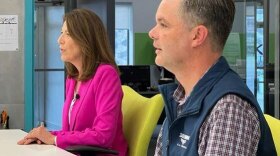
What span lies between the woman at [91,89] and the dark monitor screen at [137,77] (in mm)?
4403

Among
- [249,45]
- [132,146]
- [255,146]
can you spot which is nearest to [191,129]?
[255,146]

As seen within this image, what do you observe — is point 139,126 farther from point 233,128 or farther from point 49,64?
point 49,64

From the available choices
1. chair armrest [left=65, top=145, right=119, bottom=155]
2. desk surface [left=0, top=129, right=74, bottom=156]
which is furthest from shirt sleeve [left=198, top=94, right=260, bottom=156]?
chair armrest [left=65, top=145, right=119, bottom=155]

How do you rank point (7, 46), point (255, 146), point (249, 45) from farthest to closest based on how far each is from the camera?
point (249, 45) < point (7, 46) < point (255, 146)

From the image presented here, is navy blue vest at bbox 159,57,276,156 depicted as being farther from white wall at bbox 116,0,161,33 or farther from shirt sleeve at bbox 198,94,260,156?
white wall at bbox 116,0,161,33

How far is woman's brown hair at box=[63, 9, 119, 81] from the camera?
7.93 ft

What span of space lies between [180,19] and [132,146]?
3.55 ft

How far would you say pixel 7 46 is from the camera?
3.18 metres

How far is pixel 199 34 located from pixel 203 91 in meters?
0.16

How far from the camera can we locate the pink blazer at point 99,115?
2.22 metres

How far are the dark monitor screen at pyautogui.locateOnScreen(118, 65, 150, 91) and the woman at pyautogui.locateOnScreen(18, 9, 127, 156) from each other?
173 inches

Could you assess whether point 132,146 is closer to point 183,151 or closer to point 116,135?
point 116,135

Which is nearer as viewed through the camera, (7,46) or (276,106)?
(7,46)

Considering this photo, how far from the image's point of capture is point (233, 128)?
1.14 meters
